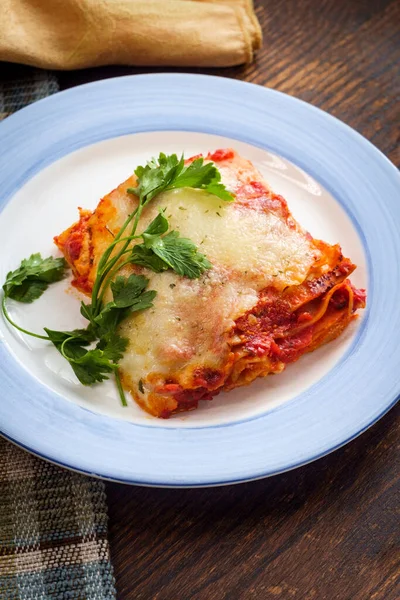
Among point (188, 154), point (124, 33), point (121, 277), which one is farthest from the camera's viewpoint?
point (124, 33)

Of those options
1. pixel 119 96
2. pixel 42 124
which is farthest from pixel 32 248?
pixel 119 96

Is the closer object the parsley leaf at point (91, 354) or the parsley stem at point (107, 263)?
the parsley leaf at point (91, 354)

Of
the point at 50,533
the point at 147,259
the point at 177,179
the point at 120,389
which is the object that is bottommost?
the point at 50,533

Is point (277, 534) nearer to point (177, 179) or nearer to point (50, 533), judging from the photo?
point (50, 533)

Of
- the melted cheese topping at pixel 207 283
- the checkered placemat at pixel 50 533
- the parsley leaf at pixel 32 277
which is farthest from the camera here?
the parsley leaf at pixel 32 277

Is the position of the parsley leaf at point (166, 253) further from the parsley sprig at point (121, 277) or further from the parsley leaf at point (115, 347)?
the parsley leaf at point (115, 347)

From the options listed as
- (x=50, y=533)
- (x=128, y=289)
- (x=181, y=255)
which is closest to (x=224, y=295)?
(x=181, y=255)

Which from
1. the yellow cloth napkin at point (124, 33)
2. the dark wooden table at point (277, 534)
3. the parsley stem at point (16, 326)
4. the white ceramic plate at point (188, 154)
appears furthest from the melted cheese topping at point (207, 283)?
the yellow cloth napkin at point (124, 33)
